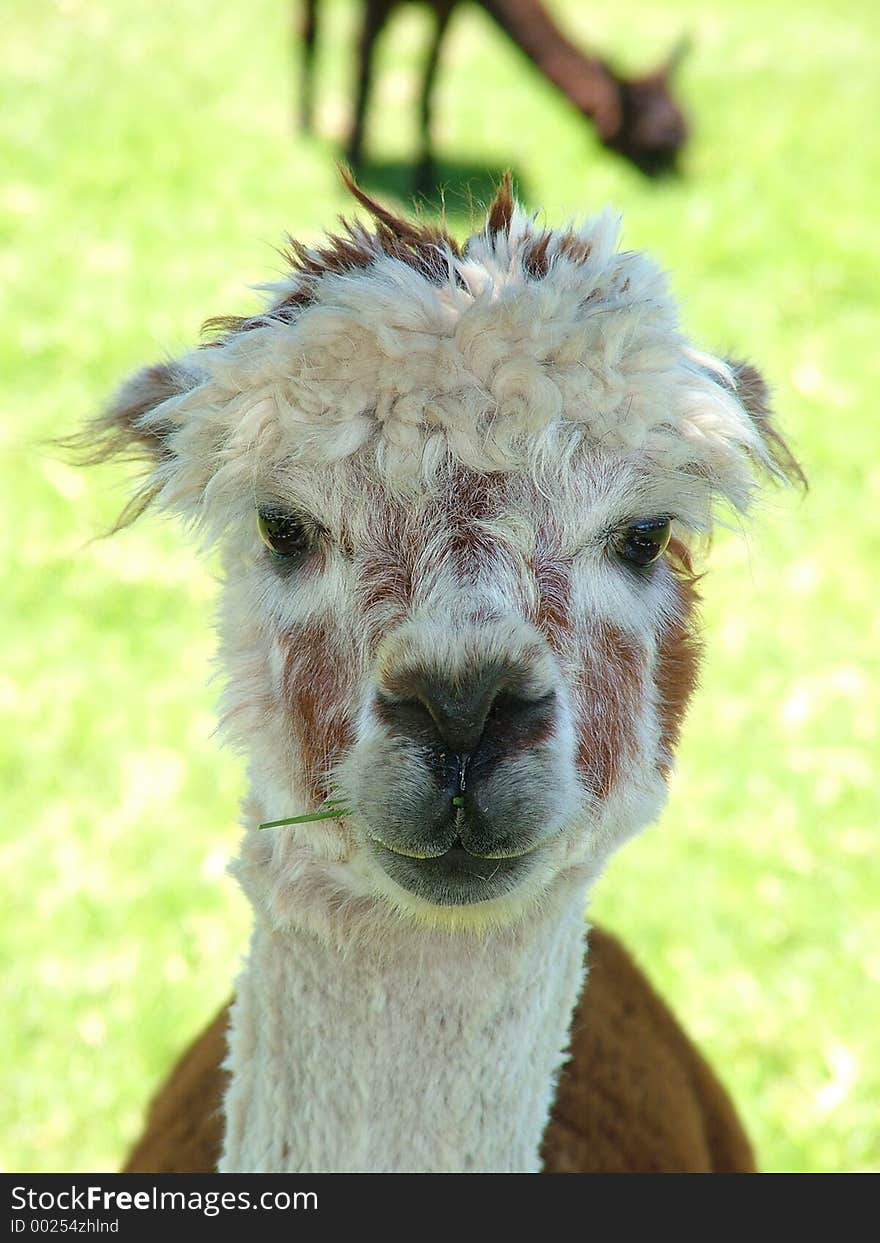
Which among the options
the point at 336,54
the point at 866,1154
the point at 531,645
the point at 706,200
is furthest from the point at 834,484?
the point at 336,54

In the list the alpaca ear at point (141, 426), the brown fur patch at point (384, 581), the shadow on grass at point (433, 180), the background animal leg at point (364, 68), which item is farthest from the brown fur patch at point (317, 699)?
the background animal leg at point (364, 68)

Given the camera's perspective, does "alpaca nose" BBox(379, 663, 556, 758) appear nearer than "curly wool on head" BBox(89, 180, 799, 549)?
Yes

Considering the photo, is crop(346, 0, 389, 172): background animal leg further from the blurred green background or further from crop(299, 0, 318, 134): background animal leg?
crop(299, 0, 318, 134): background animal leg

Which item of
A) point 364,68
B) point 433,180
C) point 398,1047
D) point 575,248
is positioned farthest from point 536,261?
point 364,68

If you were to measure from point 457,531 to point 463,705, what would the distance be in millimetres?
276

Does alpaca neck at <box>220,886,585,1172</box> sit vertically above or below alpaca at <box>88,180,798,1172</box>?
below

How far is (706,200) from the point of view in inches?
357

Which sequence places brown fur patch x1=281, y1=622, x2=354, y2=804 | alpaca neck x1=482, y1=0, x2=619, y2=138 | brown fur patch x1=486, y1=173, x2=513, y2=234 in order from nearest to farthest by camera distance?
1. brown fur patch x1=281, y1=622, x2=354, y2=804
2. brown fur patch x1=486, y1=173, x2=513, y2=234
3. alpaca neck x1=482, y1=0, x2=619, y2=138

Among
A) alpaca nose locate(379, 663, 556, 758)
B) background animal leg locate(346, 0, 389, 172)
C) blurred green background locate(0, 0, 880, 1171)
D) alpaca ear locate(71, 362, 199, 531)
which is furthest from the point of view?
background animal leg locate(346, 0, 389, 172)

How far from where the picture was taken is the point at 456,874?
5.81ft

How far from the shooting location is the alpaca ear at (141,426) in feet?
7.23

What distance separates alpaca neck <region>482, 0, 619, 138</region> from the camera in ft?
31.8

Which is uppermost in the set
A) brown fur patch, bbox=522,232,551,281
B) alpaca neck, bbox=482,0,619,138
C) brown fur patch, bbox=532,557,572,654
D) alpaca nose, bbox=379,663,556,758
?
alpaca neck, bbox=482,0,619,138

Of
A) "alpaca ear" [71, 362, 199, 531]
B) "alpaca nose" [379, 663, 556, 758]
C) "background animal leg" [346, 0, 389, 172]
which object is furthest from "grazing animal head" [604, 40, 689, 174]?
"alpaca nose" [379, 663, 556, 758]
